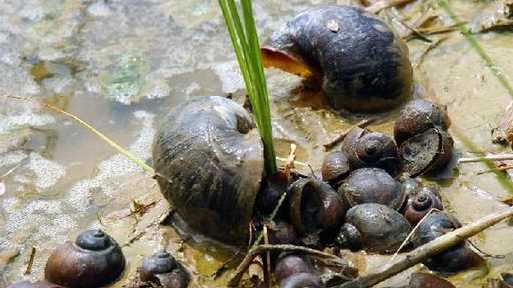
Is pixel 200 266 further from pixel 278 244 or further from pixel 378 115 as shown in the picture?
pixel 378 115

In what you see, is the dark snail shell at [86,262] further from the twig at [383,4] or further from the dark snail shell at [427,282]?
the twig at [383,4]

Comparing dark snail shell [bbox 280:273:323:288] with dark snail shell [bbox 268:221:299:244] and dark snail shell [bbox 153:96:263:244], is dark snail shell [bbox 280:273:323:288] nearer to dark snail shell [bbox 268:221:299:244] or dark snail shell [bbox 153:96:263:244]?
dark snail shell [bbox 268:221:299:244]

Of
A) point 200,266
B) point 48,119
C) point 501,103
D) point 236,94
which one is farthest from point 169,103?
point 501,103

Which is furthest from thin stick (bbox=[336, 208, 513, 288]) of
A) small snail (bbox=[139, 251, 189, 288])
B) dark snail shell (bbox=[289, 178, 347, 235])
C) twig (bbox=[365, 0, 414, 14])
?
twig (bbox=[365, 0, 414, 14])

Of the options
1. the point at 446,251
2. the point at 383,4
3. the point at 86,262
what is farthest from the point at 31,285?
the point at 383,4

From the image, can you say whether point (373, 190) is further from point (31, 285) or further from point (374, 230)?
point (31, 285)

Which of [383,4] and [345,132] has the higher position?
[383,4]

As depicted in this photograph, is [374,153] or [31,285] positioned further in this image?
[374,153]

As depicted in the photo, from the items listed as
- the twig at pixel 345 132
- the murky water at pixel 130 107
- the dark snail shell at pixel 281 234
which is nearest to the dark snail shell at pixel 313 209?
the dark snail shell at pixel 281 234
